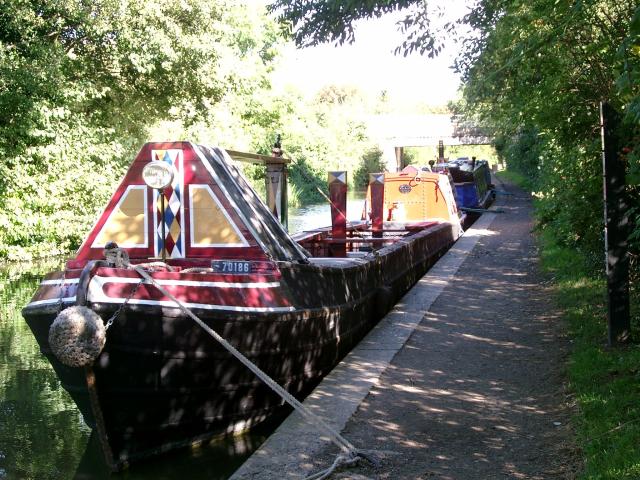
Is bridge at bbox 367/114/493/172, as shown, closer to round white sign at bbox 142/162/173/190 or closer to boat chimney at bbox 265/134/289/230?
boat chimney at bbox 265/134/289/230

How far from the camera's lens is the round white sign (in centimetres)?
702

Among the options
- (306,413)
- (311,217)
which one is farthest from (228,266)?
(311,217)

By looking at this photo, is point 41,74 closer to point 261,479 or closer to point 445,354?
point 445,354

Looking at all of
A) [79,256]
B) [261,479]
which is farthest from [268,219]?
[261,479]

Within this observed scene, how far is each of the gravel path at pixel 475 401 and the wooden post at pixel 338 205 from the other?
2.67 metres

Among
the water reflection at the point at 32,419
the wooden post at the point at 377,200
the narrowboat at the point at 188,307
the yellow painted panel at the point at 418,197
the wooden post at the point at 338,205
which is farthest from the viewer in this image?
the yellow painted panel at the point at 418,197

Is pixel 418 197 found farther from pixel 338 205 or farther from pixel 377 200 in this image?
pixel 338 205

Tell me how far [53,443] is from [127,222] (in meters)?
2.30

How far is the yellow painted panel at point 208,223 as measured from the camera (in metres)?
8.21

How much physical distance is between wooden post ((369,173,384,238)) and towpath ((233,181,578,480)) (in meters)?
4.87

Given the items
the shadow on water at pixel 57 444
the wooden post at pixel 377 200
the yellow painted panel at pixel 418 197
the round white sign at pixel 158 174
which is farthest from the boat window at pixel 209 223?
the yellow painted panel at pixel 418 197

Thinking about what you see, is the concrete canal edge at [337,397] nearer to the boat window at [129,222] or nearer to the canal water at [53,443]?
the canal water at [53,443]

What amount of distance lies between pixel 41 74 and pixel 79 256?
13.1 metres

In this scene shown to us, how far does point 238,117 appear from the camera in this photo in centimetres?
3344
